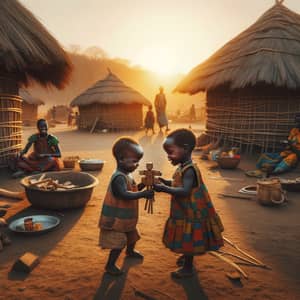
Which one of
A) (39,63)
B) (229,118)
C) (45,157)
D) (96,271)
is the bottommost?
(96,271)

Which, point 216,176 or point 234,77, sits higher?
point 234,77

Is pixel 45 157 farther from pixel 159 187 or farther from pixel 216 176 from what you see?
pixel 159 187

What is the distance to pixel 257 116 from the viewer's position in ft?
25.3

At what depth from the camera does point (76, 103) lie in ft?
55.9

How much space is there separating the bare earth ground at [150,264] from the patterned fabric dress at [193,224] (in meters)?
0.30

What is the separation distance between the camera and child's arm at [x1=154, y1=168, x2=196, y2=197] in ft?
6.53

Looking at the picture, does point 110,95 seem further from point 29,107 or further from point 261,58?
point 261,58

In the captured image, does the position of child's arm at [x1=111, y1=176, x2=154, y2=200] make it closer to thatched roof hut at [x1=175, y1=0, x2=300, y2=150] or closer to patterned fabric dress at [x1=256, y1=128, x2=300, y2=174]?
patterned fabric dress at [x1=256, y1=128, x2=300, y2=174]

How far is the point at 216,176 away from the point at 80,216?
324cm

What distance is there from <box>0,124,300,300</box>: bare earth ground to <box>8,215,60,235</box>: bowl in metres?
0.08

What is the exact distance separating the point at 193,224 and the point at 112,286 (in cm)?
76

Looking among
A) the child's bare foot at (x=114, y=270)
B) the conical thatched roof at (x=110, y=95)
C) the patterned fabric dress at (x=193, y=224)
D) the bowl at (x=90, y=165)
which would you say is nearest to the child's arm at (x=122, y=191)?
the patterned fabric dress at (x=193, y=224)

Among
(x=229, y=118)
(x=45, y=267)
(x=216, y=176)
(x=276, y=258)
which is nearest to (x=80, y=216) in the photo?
(x=45, y=267)

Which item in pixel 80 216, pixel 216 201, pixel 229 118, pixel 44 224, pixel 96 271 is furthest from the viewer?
pixel 229 118
